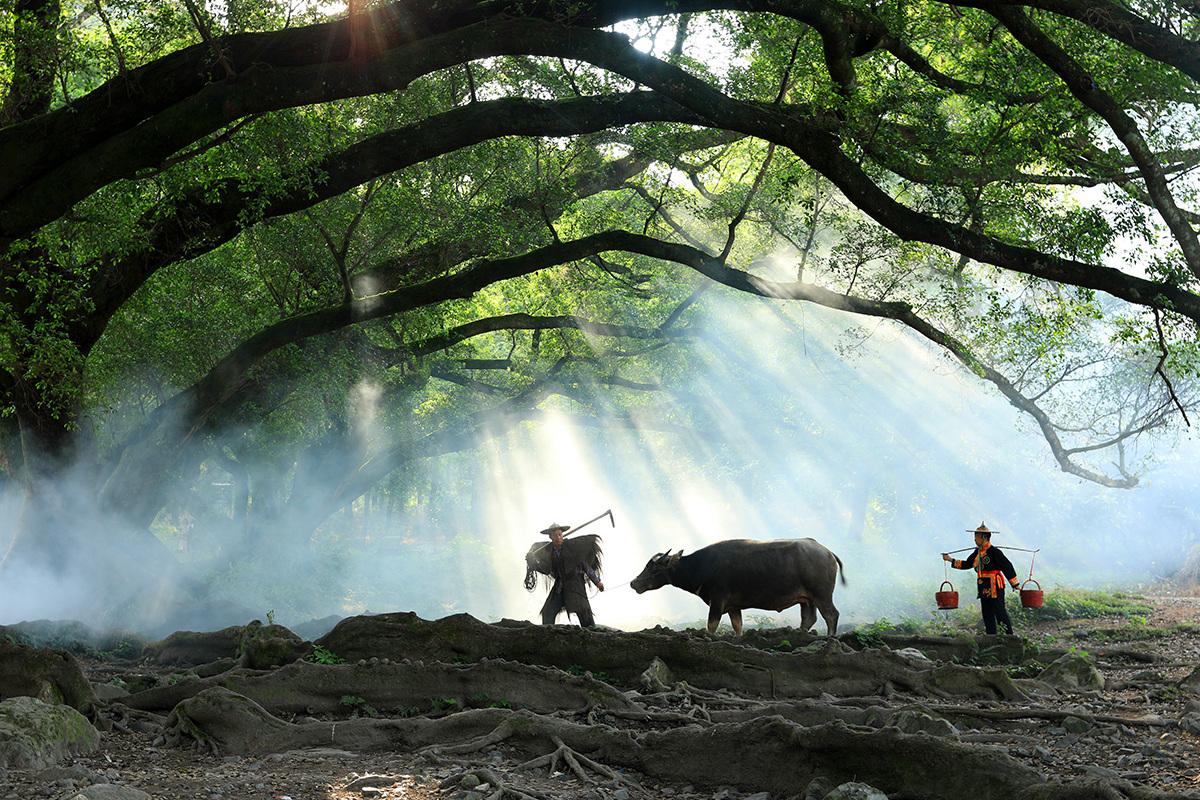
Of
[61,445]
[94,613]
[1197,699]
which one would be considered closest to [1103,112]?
[1197,699]

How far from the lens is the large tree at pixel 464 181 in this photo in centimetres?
834

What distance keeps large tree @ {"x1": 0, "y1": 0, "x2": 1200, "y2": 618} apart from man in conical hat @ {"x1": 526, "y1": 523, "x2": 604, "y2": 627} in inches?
158

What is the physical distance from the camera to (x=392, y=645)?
9.39m

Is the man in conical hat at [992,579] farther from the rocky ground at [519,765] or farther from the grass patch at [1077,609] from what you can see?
the grass patch at [1077,609]

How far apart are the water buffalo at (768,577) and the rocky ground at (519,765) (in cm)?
447

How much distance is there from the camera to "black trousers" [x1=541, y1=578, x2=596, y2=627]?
12.1 m

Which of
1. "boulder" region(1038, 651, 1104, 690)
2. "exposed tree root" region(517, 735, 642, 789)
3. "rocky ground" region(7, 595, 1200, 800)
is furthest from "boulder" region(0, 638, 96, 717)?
"boulder" region(1038, 651, 1104, 690)

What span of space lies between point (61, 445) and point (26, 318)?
3.03 metres

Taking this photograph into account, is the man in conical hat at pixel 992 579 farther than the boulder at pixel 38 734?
Yes

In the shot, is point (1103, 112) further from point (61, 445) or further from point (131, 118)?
point (61, 445)

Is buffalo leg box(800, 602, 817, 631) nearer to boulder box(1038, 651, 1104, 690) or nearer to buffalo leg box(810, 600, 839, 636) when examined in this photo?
buffalo leg box(810, 600, 839, 636)

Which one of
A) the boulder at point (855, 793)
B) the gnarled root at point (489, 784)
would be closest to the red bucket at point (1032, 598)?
the boulder at point (855, 793)

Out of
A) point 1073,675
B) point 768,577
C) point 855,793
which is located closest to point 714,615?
point 768,577

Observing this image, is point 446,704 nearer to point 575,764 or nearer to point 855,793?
point 575,764
